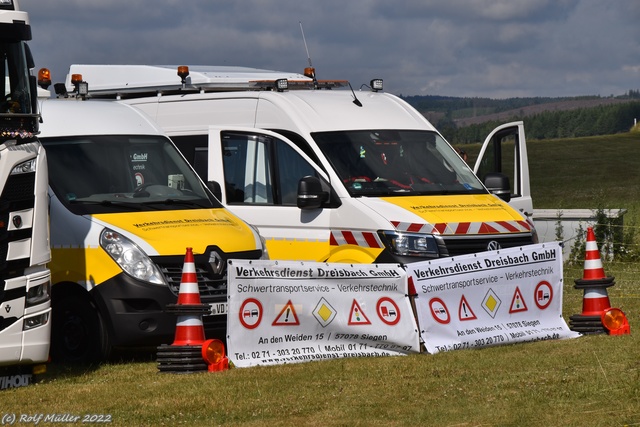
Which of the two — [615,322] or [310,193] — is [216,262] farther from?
[615,322]

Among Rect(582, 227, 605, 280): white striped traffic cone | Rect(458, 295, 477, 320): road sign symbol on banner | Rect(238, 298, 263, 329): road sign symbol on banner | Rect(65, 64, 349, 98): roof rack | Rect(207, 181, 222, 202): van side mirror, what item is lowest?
Rect(458, 295, 477, 320): road sign symbol on banner

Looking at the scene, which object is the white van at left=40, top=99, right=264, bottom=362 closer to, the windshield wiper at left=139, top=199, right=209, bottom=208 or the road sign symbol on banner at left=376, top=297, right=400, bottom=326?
the windshield wiper at left=139, top=199, right=209, bottom=208

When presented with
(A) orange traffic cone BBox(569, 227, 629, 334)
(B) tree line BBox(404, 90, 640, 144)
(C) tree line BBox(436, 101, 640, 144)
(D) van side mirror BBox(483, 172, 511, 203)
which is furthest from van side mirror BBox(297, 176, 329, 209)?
(C) tree line BBox(436, 101, 640, 144)

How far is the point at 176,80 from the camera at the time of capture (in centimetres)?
1667

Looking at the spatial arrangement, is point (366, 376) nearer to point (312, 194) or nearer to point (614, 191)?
point (312, 194)

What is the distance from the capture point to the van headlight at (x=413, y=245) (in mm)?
12297

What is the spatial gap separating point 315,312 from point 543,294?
8.37 ft

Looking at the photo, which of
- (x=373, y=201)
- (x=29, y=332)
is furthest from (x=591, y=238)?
(x=29, y=332)

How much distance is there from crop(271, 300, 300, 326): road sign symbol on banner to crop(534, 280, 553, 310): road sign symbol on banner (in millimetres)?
2650

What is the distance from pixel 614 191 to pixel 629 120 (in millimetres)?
78864

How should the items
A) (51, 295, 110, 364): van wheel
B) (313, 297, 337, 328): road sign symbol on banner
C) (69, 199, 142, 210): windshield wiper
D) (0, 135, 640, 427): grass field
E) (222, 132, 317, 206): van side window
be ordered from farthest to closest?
(222, 132, 317, 206): van side window → (69, 199, 142, 210): windshield wiper → (51, 295, 110, 364): van wheel → (313, 297, 337, 328): road sign symbol on banner → (0, 135, 640, 427): grass field

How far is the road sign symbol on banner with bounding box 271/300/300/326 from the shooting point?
11023mm

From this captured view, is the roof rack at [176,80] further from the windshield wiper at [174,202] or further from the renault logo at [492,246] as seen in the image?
the renault logo at [492,246]

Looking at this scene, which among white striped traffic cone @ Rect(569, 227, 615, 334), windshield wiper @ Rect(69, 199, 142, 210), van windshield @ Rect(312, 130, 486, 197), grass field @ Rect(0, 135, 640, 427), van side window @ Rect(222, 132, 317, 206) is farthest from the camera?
van side window @ Rect(222, 132, 317, 206)
